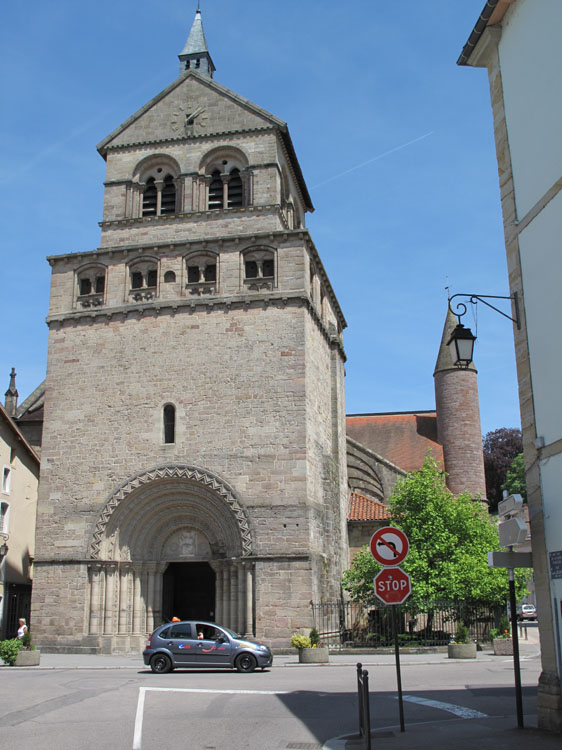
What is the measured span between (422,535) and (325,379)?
6.40m

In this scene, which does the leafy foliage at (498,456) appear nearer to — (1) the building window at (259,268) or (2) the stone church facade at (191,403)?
(2) the stone church facade at (191,403)

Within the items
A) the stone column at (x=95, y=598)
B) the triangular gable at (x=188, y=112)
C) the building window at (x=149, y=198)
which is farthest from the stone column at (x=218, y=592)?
the triangular gable at (x=188, y=112)

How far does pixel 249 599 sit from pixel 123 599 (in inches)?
157

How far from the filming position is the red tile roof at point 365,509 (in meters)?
28.6

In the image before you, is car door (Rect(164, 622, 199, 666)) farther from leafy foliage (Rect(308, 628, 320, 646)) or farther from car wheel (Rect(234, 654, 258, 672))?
leafy foliage (Rect(308, 628, 320, 646))

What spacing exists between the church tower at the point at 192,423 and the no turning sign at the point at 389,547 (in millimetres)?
12824

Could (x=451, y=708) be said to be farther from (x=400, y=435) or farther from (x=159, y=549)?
(x=400, y=435)

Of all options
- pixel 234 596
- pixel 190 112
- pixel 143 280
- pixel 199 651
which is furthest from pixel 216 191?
pixel 199 651

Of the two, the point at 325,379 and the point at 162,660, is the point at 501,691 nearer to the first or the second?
the point at 162,660

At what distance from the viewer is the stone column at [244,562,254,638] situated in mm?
21000

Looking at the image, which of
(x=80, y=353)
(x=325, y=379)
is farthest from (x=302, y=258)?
(x=80, y=353)

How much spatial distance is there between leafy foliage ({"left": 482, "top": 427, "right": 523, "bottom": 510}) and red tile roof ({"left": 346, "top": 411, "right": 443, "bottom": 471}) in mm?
14773

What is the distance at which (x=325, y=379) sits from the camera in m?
26.6

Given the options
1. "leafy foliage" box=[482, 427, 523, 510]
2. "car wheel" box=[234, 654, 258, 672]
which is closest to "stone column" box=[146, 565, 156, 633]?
"car wheel" box=[234, 654, 258, 672]
